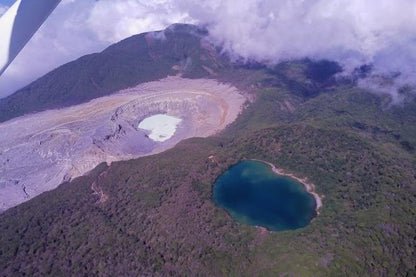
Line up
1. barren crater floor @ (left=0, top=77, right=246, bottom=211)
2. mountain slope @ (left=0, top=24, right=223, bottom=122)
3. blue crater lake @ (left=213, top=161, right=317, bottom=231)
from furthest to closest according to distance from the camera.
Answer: mountain slope @ (left=0, top=24, right=223, bottom=122), barren crater floor @ (left=0, top=77, right=246, bottom=211), blue crater lake @ (left=213, top=161, right=317, bottom=231)

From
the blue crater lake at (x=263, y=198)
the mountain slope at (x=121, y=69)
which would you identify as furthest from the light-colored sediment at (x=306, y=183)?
the mountain slope at (x=121, y=69)

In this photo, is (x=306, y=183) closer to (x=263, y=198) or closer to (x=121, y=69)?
(x=263, y=198)

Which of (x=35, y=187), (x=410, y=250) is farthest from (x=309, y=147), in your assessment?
(x=35, y=187)

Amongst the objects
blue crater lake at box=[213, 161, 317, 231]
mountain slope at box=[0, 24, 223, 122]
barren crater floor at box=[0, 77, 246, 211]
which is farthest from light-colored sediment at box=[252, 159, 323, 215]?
mountain slope at box=[0, 24, 223, 122]

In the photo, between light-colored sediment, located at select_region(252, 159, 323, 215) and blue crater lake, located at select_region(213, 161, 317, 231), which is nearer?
blue crater lake, located at select_region(213, 161, 317, 231)

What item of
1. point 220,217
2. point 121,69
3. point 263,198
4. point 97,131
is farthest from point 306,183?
point 121,69

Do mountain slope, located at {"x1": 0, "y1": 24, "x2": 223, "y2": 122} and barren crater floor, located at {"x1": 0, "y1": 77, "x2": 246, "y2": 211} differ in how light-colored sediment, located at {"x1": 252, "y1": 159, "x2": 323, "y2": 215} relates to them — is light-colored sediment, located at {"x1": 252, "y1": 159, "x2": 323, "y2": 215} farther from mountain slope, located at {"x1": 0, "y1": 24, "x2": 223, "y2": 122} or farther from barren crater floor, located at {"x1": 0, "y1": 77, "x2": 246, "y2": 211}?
mountain slope, located at {"x1": 0, "y1": 24, "x2": 223, "y2": 122}

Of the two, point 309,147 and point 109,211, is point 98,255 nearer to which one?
point 109,211
